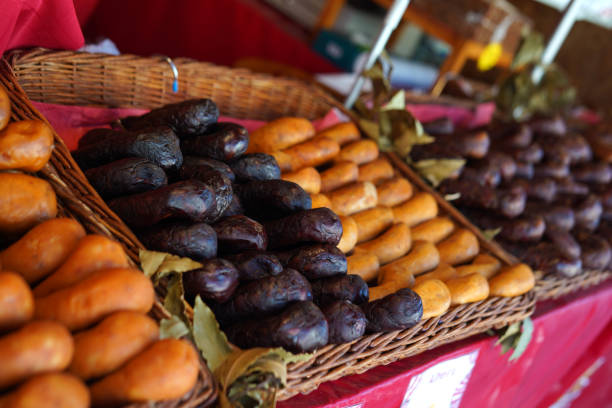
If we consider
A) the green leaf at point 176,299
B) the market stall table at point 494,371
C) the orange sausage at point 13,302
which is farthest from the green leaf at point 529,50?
the orange sausage at point 13,302

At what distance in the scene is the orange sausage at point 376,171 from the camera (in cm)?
221

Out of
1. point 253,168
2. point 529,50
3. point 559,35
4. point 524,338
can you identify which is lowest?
point 524,338

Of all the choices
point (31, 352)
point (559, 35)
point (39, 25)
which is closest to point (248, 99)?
point (39, 25)

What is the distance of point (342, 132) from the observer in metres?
2.29

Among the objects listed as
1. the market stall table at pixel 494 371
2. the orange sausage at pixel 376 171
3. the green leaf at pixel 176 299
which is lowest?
the market stall table at pixel 494 371

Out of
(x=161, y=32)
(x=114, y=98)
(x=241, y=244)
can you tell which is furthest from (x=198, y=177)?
(x=161, y=32)

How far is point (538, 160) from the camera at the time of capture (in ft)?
9.77

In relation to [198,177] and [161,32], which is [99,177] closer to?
[198,177]

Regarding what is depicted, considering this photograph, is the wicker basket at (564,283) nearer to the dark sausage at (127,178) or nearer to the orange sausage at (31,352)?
the dark sausage at (127,178)

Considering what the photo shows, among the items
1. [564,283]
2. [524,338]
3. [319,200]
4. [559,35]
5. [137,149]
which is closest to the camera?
[137,149]

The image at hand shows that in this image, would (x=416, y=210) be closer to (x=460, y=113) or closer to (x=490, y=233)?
(x=490, y=233)

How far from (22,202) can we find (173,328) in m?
0.44

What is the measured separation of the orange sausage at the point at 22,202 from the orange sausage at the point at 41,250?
0.04m

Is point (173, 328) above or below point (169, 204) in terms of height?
below
